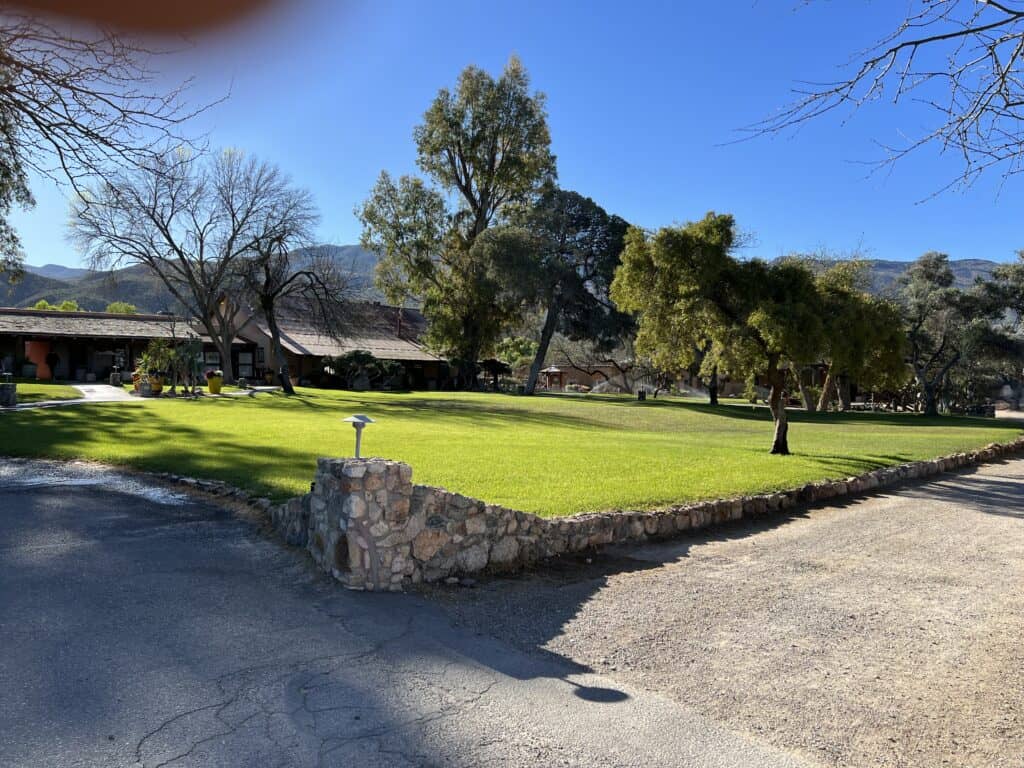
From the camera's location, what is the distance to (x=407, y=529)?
6.07 meters

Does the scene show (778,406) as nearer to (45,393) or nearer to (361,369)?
(45,393)

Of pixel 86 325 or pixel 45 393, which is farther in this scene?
pixel 86 325

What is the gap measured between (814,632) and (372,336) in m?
50.2

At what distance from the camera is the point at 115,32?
7.37m

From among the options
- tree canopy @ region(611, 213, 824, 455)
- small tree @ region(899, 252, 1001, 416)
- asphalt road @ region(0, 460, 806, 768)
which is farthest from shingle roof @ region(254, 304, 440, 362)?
asphalt road @ region(0, 460, 806, 768)

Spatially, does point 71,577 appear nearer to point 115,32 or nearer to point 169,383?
point 115,32

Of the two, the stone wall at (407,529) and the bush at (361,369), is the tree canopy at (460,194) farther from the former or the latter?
the stone wall at (407,529)

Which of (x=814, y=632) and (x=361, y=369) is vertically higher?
(x=361, y=369)

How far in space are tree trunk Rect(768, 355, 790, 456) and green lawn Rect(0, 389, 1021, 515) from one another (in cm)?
59

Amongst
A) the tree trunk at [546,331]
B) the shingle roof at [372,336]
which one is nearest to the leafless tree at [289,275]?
the shingle roof at [372,336]

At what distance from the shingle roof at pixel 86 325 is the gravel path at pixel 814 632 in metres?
35.8

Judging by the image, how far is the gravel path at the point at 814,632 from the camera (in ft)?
12.7

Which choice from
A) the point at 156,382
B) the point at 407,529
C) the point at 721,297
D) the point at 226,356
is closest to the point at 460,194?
the point at 226,356

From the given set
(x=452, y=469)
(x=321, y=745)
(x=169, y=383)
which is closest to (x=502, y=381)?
(x=169, y=383)
